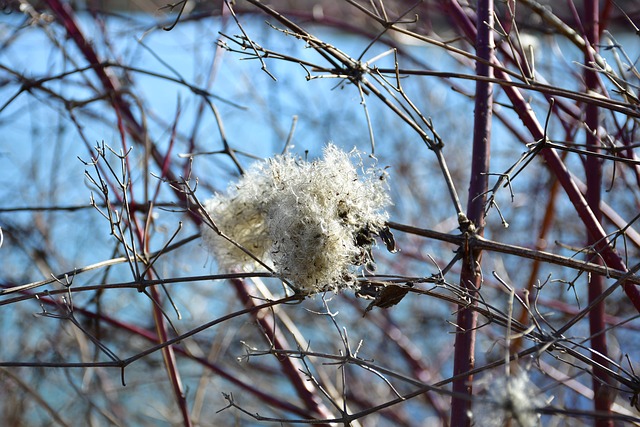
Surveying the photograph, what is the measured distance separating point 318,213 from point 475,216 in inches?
9.4

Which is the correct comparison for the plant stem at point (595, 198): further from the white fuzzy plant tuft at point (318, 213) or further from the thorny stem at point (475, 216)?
the white fuzzy plant tuft at point (318, 213)

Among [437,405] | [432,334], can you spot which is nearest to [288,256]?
[437,405]

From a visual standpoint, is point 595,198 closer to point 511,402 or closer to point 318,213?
point 318,213

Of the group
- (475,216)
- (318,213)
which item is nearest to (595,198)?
(475,216)

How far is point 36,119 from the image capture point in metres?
2.27

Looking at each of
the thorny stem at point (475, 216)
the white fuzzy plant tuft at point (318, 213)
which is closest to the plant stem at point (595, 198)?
the thorny stem at point (475, 216)

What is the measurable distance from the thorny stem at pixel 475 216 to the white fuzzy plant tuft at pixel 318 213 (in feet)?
0.43

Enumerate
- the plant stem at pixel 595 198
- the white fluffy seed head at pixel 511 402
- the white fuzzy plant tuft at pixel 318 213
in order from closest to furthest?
the white fluffy seed head at pixel 511 402 → the white fuzzy plant tuft at pixel 318 213 → the plant stem at pixel 595 198

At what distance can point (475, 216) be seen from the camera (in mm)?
900

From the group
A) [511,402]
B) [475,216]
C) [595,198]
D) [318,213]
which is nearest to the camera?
[511,402]

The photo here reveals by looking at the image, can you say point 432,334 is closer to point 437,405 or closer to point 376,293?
point 437,405

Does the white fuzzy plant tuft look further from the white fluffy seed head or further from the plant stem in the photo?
the plant stem

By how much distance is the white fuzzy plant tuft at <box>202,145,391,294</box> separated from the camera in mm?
773

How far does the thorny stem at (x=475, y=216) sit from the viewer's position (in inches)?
32.9
